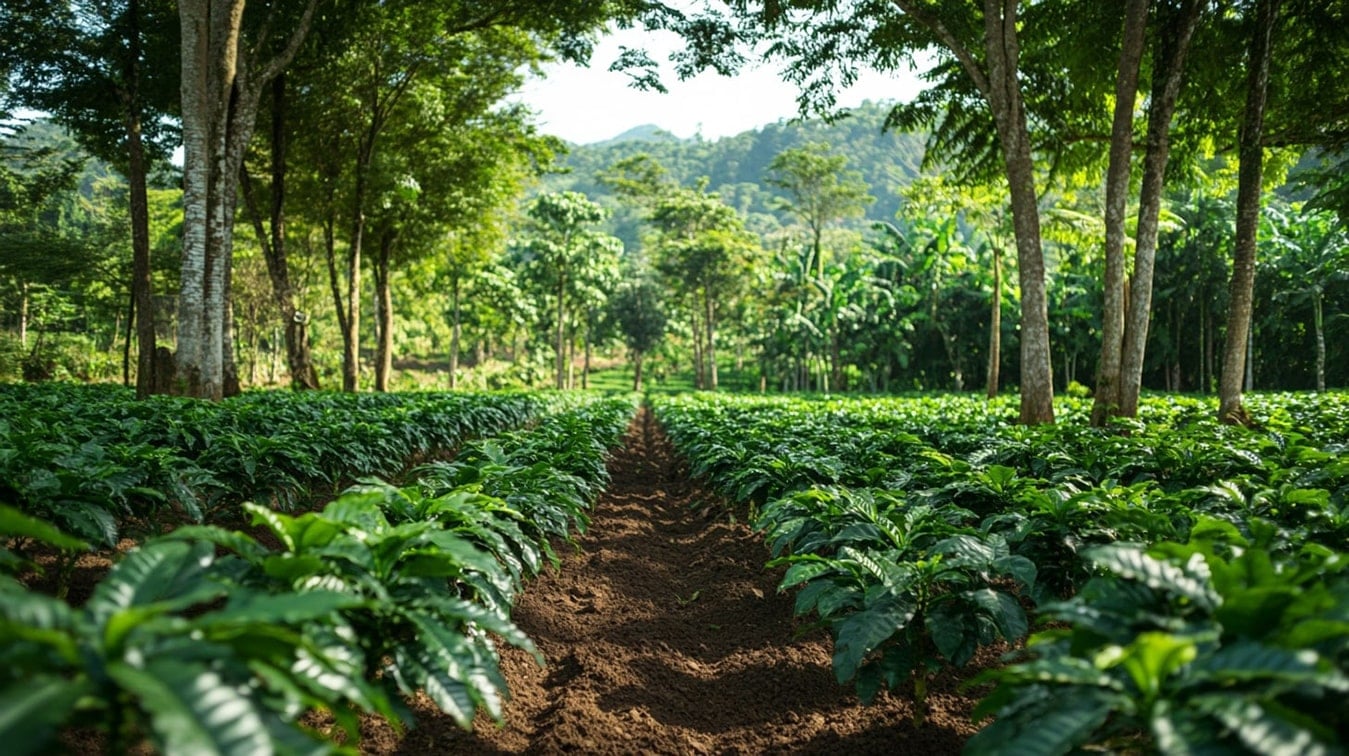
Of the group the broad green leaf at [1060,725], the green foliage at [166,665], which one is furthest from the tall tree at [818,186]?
the green foliage at [166,665]

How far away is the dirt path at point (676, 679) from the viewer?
2852 millimetres

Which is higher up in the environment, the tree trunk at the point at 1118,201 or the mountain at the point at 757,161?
the mountain at the point at 757,161

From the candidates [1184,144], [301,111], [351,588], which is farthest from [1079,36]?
[301,111]

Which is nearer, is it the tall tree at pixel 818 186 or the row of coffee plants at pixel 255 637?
the row of coffee plants at pixel 255 637

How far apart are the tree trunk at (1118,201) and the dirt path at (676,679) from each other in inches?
231

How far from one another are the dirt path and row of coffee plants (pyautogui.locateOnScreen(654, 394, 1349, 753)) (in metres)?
0.23

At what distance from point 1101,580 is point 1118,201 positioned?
28.1ft

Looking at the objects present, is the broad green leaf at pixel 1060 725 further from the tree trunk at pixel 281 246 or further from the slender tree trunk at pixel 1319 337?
the slender tree trunk at pixel 1319 337

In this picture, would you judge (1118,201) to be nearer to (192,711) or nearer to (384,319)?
(192,711)

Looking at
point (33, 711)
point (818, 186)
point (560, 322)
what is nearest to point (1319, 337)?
point (818, 186)

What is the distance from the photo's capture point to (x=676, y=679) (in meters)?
3.56

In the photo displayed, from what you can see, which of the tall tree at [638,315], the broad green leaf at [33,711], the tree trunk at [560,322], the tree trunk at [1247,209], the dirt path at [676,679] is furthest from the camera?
the tall tree at [638,315]

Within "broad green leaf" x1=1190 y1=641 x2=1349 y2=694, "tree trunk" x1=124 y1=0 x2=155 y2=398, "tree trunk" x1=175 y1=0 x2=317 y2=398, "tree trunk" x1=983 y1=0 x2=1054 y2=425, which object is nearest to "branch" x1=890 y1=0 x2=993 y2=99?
"tree trunk" x1=983 y1=0 x2=1054 y2=425

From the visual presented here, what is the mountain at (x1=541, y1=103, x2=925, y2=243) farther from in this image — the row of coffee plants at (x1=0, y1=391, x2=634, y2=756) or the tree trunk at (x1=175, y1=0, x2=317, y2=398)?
the row of coffee plants at (x1=0, y1=391, x2=634, y2=756)
